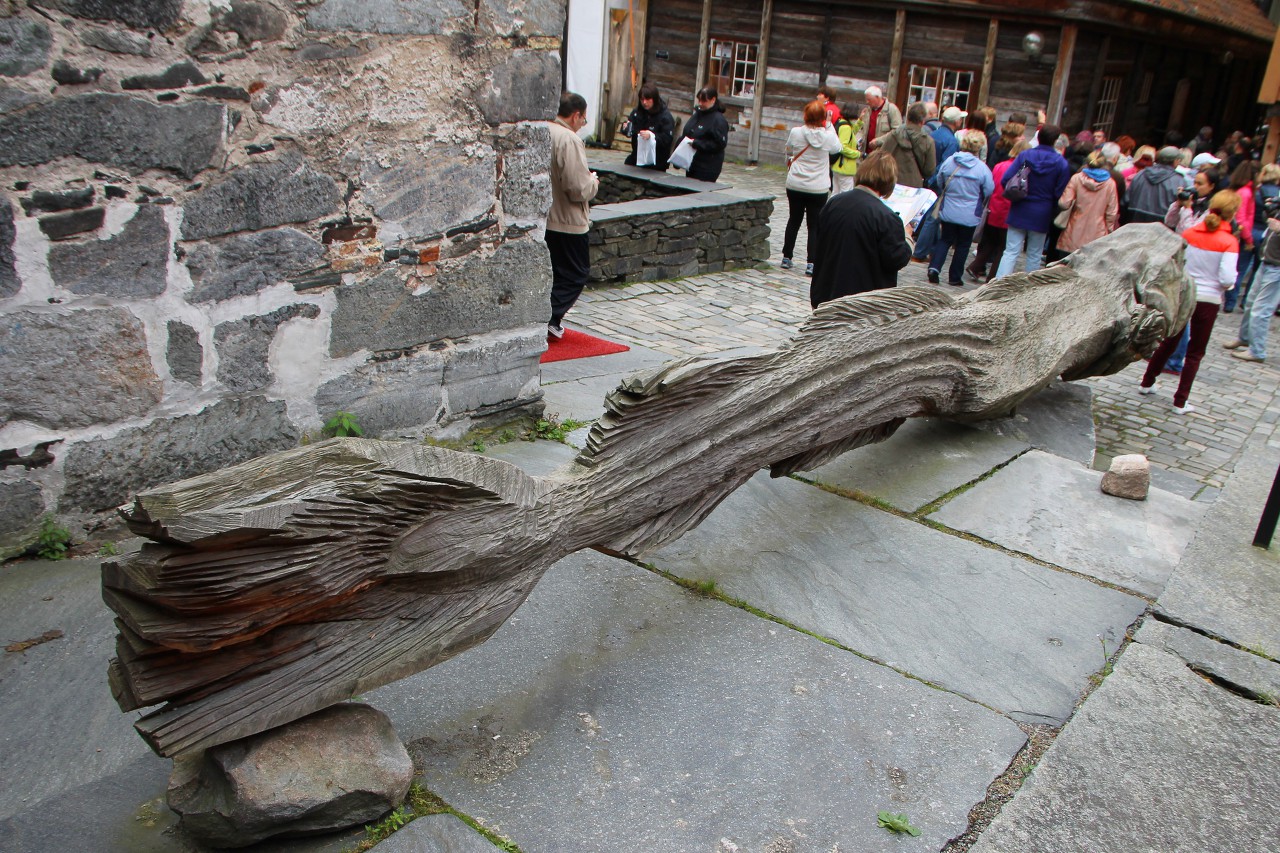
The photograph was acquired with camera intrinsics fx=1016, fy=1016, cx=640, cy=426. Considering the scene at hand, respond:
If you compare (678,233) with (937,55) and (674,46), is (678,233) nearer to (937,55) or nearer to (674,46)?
→ (937,55)

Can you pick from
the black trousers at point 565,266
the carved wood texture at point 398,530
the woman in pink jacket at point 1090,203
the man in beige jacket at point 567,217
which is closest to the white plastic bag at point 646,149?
the woman in pink jacket at point 1090,203

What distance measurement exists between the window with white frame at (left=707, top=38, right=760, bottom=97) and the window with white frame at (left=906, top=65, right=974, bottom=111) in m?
3.03

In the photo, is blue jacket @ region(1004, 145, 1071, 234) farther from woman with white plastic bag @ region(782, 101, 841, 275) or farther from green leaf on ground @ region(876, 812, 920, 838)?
green leaf on ground @ region(876, 812, 920, 838)

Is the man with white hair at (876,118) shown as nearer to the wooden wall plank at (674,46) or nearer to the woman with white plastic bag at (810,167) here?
the woman with white plastic bag at (810,167)

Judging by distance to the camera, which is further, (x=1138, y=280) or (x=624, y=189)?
(x=624, y=189)

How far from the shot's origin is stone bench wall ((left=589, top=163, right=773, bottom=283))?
9070 mm

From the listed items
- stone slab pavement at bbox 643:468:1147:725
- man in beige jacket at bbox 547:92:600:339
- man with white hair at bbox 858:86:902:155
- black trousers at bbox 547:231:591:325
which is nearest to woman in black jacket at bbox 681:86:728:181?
man with white hair at bbox 858:86:902:155

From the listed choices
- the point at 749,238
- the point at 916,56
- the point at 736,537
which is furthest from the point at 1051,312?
the point at 916,56

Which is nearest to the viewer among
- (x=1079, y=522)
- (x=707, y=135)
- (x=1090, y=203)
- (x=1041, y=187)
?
(x=1079, y=522)

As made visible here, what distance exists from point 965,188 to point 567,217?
5.27 m

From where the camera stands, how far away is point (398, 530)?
219cm

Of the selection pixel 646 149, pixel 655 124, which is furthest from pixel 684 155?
pixel 655 124

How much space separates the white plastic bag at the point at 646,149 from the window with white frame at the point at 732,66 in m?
7.45

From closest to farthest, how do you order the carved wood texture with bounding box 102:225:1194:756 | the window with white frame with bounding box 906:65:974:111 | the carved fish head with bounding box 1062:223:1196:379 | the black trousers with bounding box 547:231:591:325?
the carved wood texture with bounding box 102:225:1194:756
the carved fish head with bounding box 1062:223:1196:379
the black trousers with bounding box 547:231:591:325
the window with white frame with bounding box 906:65:974:111
